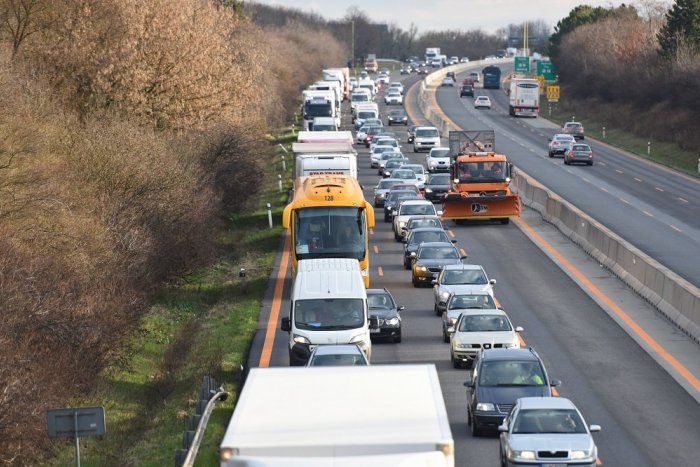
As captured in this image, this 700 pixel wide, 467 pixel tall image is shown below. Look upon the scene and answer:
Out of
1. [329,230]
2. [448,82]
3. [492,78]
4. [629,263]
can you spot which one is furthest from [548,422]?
[448,82]

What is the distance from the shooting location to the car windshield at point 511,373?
77.8 feet

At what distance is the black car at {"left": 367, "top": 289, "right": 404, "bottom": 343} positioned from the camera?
3197 centimetres

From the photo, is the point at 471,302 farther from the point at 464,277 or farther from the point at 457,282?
the point at 464,277

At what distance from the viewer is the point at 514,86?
125562mm

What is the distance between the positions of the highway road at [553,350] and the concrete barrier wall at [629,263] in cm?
111

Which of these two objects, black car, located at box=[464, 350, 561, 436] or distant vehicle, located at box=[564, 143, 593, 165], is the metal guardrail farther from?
Answer: distant vehicle, located at box=[564, 143, 593, 165]

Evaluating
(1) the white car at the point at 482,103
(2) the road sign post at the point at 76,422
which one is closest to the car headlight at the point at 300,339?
(2) the road sign post at the point at 76,422

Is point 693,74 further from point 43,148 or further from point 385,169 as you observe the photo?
point 43,148

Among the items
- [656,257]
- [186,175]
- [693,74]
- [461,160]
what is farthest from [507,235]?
[693,74]

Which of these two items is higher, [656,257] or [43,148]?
[43,148]

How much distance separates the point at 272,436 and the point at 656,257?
1379 inches

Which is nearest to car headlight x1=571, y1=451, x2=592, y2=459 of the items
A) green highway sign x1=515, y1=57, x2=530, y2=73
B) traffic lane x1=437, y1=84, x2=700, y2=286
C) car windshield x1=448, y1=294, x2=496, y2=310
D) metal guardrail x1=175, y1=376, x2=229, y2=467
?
metal guardrail x1=175, y1=376, x2=229, y2=467

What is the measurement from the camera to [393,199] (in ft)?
184

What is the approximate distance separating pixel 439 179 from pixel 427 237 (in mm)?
18687
